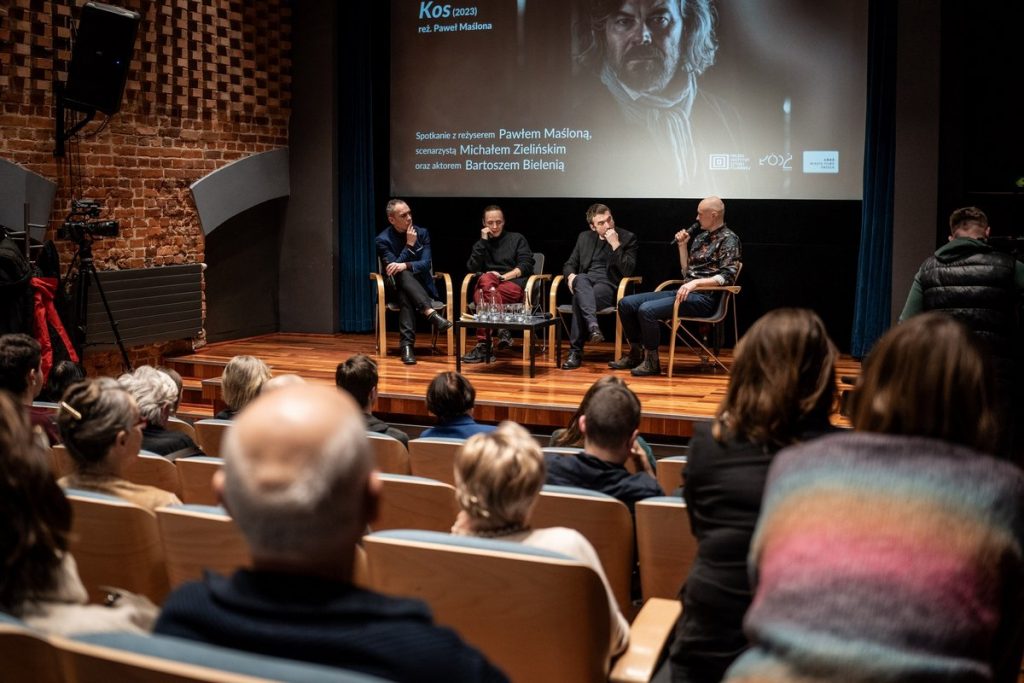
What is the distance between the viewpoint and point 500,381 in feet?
22.4

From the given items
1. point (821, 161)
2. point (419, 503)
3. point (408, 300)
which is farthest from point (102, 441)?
point (821, 161)

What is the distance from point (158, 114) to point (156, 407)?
475 centimetres

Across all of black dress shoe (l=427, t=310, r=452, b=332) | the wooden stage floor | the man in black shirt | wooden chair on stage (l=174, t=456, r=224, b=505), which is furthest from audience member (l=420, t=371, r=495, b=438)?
the man in black shirt

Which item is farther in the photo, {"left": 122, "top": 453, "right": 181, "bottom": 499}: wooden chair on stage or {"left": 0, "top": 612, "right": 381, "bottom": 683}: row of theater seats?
{"left": 122, "top": 453, "right": 181, "bottom": 499}: wooden chair on stage

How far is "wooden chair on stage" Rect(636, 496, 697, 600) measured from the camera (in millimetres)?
2504

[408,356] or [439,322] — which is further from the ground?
[439,322]

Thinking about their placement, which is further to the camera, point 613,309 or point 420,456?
point 613,309

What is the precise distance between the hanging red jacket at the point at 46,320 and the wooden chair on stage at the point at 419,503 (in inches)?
157

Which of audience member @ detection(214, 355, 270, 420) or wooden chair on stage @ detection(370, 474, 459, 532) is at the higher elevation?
audience member @ detection(214, 355, 270, 420)

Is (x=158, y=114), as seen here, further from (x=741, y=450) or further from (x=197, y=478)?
(x=741, y=450)

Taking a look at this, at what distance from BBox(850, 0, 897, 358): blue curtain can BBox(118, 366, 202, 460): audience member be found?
17.2 feet

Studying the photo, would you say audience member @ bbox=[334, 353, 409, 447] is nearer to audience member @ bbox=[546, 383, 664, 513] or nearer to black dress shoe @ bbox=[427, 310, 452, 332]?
audience member @ bbox=[546, 383, 664, 513]

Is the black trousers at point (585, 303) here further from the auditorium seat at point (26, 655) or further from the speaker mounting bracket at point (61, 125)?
the auditorium seat at point (26, 655)

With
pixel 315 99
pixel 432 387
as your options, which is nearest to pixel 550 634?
pixel 432 387
